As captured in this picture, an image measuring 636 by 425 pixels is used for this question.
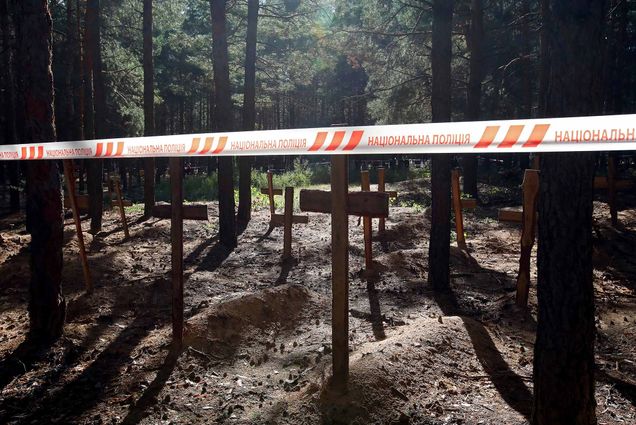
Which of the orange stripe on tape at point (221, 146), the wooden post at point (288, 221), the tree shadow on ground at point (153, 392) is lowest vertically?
the tree shadow on ground at point (153, 392)

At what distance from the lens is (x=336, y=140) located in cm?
Result: 455

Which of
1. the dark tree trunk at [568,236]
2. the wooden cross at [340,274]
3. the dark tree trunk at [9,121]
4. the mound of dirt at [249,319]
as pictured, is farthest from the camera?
the dark tree trunk at [9,121]

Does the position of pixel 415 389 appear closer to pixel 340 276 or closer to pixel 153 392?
pixel 340 276

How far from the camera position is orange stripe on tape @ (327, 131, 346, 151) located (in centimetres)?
451

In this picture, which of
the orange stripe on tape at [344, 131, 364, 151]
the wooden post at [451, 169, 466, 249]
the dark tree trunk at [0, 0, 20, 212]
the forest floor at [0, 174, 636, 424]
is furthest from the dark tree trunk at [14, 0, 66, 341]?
the dark tree trunk at [0, 0, 20, 212]

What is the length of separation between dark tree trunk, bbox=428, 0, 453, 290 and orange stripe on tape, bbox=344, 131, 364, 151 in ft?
16.5

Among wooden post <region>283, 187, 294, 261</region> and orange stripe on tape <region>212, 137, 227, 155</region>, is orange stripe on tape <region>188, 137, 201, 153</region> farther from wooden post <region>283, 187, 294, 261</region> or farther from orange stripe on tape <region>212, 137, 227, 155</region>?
wooden post <region>283, 187, 294, 261</region>

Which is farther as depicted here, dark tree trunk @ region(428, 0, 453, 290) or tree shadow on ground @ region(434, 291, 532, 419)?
dark tree trunk @ region(428, 0, 453, 290)

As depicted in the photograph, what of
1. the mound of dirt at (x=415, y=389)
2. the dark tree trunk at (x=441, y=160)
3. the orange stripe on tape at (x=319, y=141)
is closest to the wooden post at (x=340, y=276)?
the mound of dirt at (x=415, y=389)

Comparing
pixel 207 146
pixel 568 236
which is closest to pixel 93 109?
pixel 207 146

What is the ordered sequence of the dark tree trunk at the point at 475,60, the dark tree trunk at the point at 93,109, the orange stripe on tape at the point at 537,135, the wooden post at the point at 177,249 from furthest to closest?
the dark tree trunk at the point at 475,60 < the dark tree trunk at the point at 93,109 < the wooden post at the point at 177,249 < the orange stripe on tape at the point at 537,135

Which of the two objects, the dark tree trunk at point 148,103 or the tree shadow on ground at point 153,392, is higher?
the dark tree trunk at point 148,103

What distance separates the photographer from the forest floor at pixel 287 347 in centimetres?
520

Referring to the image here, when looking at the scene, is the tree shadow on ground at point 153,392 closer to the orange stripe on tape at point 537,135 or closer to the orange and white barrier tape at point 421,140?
the orange and white barrier tape at point 421,140
